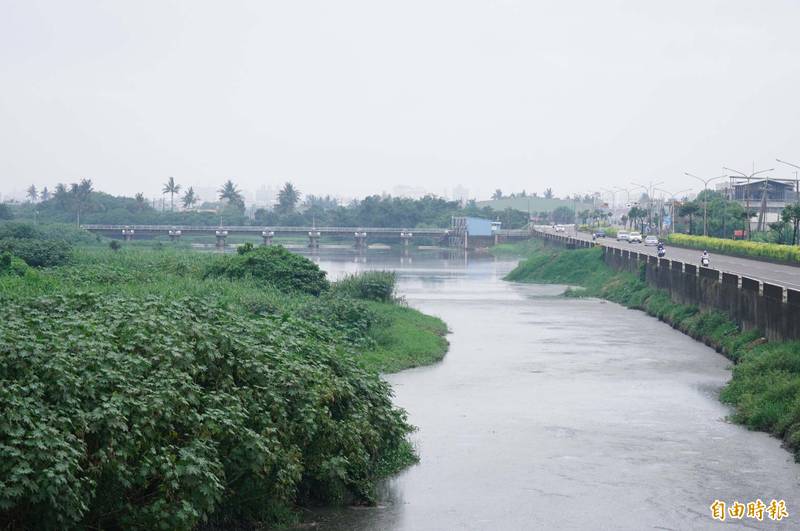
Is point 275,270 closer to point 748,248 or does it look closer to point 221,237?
point 748,248

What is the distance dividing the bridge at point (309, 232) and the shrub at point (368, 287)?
3924 inches

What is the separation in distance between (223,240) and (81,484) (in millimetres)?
143723

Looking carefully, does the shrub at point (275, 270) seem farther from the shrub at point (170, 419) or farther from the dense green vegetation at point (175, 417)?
the shrub at point (170, 419)

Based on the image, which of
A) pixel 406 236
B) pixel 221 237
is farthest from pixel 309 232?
pixel 406 236

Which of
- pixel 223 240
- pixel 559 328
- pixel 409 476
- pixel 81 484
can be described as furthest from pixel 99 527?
pixel 223 240

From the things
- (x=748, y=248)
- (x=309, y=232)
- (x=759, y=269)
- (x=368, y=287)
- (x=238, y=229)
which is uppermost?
(x=748, y=248)

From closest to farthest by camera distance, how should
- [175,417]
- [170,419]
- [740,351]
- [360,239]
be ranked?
[170,419], [175,417], [740,351], [360,239]

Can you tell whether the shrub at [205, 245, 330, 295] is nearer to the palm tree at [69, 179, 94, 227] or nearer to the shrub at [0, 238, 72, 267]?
the shrub at [0, 238, 72, 267]

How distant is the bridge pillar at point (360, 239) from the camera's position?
16506 cm

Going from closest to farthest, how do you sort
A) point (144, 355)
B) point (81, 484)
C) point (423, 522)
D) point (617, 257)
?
point (81, 484) < point (144, 355) < point (423, 522) < point (617, 257)

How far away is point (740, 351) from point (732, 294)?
674cm

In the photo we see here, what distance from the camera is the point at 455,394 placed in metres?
32.3

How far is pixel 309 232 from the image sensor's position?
539 ft

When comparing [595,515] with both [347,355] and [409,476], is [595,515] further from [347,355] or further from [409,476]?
[347,355]
